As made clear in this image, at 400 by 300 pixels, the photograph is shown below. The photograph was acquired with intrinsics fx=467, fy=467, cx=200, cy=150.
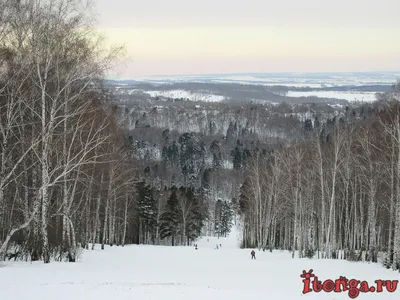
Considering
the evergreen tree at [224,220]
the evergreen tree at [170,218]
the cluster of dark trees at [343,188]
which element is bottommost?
the evergreen tree at [224,220]

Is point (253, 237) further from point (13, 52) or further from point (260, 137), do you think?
point (260, 137)

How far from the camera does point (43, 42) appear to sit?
15.4 meters

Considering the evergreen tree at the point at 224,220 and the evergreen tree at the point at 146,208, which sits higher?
the evergreen tree at the point at 146,208

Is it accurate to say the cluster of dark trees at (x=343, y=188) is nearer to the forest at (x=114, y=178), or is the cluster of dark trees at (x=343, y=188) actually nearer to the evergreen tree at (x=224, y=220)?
the forest at (x=114, y=178)

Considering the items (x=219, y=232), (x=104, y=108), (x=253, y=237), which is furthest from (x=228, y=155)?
(x=104, y=108)

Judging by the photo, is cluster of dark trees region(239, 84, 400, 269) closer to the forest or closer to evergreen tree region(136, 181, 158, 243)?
the forest

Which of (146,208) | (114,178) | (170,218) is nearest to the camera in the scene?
(114,178)

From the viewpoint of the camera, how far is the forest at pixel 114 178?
15445 millimetres

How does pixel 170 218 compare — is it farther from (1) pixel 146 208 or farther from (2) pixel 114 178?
(2) pixel 114 178

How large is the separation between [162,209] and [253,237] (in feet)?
54.8

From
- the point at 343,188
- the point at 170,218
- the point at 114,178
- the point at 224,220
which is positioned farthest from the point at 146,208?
the point at 224,220

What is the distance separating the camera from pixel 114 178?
106 ft

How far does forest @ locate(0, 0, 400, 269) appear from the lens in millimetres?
15445

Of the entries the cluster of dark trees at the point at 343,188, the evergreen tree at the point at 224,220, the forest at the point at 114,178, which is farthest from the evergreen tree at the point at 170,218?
the evergreen tree at the point at 224,220
